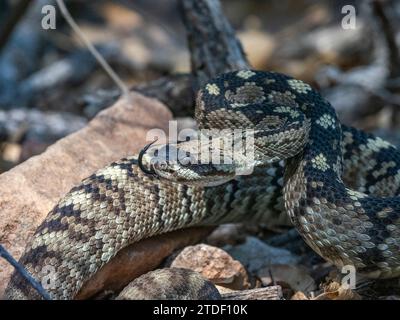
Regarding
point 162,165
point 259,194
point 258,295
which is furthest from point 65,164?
point 258,295

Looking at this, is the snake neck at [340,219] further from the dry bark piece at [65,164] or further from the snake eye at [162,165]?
the dry bark piece at [65,164]

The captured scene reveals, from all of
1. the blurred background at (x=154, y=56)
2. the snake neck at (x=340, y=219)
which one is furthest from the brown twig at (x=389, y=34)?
the snake neck at (x=340, y=219)

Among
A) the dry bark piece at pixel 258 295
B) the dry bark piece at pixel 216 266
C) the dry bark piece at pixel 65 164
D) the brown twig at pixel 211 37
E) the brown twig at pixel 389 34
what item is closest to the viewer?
the dry bark piece at pixel 258 295

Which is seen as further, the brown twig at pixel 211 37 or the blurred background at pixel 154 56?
the blurred background at pixel 154 56

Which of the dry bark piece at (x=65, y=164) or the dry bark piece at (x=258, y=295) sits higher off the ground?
the dry bark piece at (x=65, y=164)

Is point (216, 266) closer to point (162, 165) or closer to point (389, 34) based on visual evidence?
point (162, 165)

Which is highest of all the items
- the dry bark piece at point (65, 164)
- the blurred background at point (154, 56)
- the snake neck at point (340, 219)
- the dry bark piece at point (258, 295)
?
the blurred background at point (154, 56)

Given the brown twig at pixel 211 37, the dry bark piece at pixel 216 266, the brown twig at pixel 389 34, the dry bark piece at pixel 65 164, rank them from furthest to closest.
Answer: the brown twig at pixel 389 34 → the brown twig at pixel 211 37 → the dry bark piece at pixel 216 266 → the dry bark piece at pixel 65 164

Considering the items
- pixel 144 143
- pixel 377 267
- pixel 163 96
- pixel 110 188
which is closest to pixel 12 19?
pixel 163 96

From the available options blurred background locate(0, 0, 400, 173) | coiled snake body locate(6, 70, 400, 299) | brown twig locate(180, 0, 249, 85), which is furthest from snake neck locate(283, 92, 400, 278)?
blurred background locate(0, 0, 400, 173)
